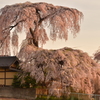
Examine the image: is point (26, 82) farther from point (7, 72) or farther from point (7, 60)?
point (7, 60)

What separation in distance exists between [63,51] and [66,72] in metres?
2.23

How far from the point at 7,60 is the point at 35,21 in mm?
4843

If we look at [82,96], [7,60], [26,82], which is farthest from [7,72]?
[82,96]

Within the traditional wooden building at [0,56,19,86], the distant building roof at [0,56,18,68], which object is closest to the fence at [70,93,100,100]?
the traditional wooden building at [0,56,19,86]

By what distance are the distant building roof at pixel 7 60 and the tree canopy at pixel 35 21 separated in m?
1.37

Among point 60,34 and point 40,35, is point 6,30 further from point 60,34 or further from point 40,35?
point 60,34

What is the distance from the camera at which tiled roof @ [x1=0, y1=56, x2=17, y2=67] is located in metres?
30.0

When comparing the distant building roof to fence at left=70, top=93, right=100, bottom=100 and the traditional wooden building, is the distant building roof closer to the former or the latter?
the traditional wooden building

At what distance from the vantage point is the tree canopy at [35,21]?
1203 inches

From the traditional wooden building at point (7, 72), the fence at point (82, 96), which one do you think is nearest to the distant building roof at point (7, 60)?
the traditional wooden building at point (7, 72)

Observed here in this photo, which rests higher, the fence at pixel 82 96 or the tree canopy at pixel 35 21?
the tree canopy at pixel 35 21

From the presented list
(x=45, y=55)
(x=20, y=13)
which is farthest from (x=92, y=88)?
(x=20, y=13)

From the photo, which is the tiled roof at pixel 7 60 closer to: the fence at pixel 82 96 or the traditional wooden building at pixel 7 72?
the traditional wooden building at pixel 7 72

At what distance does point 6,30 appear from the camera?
31875 millimetres
